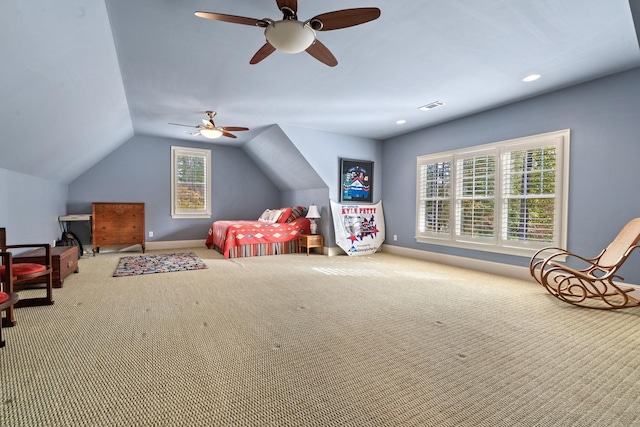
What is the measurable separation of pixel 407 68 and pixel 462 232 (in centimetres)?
300

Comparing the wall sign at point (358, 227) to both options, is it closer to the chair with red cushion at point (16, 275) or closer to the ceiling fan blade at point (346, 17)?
the ceiling fan blade at point (346, 17)

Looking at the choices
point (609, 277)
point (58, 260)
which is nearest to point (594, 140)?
point (609, 277)

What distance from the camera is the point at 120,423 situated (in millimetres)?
1327

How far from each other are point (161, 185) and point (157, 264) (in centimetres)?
266

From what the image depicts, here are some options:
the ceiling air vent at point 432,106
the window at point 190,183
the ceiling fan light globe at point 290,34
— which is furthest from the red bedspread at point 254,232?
the ceiling fan light globe at point 290,34

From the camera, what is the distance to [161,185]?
268 inches

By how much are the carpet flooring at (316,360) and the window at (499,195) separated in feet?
3.53

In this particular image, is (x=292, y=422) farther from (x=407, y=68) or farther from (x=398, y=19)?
(x=407, y=68)

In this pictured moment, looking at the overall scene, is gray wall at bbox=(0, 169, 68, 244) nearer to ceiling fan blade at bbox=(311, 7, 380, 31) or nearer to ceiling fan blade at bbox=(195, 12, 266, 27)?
ceiling fan blade at bbox=(195, 12, 266, 27)

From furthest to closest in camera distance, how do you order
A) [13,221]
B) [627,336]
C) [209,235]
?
[209,235] < [13,221] < [627,336]

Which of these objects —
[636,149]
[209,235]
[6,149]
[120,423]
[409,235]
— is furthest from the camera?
[209,235]

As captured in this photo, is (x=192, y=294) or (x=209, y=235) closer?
(x=192, y=294)

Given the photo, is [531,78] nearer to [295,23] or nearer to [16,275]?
[295,23]

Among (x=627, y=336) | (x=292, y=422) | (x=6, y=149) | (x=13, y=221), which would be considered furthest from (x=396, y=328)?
(x=13, y=221)
